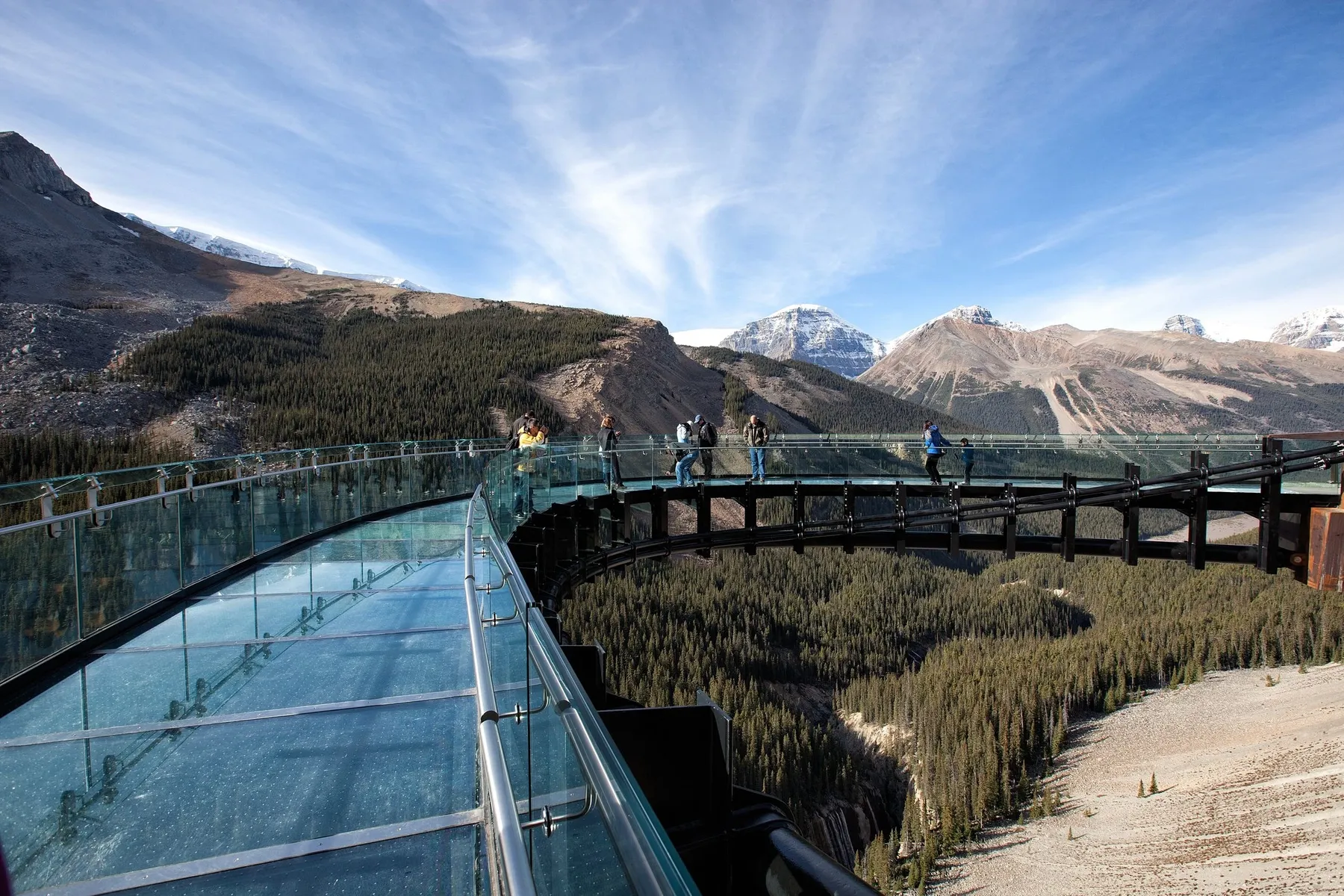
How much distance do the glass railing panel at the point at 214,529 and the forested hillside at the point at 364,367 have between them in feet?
135

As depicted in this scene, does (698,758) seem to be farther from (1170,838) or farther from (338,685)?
(1170,838)

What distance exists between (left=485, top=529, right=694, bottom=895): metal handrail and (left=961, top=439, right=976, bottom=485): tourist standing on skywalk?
20854 millimetres

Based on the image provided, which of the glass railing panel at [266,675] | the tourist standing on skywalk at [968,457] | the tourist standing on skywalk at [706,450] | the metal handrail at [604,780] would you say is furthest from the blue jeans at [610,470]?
the metal handrail at [604,780]

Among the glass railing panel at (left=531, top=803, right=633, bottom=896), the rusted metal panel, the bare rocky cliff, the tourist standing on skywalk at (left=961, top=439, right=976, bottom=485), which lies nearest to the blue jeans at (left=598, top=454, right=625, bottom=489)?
the tourist standing on skywalk at (left=961, top=439, right=976, bottom=485)

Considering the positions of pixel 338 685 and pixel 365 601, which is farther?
pixel 365 601

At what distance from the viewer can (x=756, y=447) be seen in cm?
2220

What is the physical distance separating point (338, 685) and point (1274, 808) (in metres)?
27.1

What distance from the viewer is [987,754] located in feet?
116

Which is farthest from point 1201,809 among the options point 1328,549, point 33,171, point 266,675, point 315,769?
point 33,171

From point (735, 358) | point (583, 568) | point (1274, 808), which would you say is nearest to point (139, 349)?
point (583, 568)

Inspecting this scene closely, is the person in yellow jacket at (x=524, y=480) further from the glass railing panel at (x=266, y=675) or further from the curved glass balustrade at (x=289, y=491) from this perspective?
the glass railing panel at (x=266, y=675)

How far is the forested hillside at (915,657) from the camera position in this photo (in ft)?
122

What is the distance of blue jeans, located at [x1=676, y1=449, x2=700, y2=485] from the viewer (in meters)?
21.5

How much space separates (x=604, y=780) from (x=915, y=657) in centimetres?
6529
